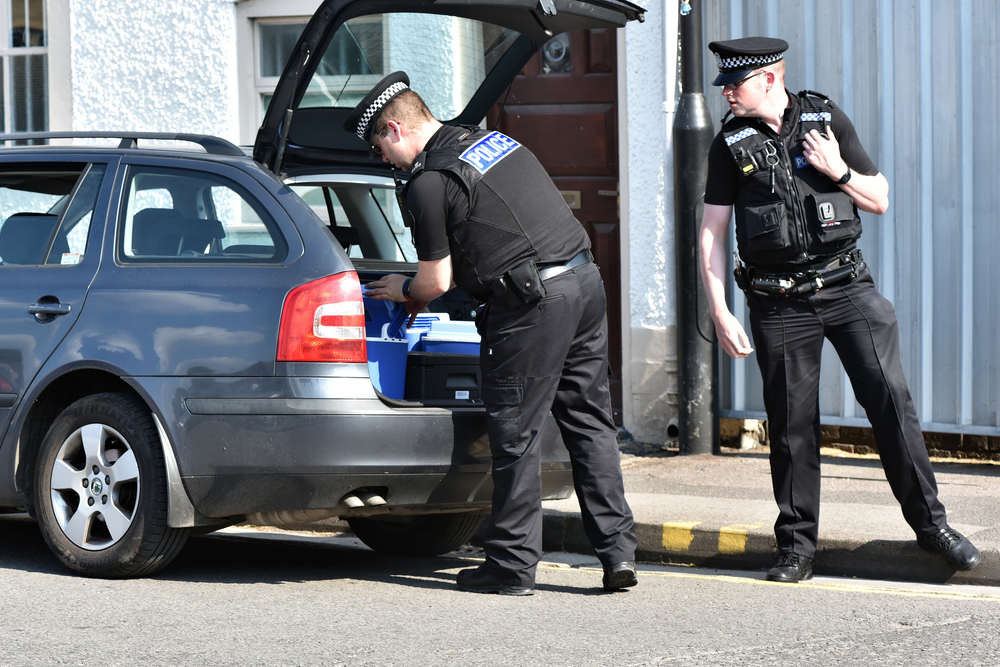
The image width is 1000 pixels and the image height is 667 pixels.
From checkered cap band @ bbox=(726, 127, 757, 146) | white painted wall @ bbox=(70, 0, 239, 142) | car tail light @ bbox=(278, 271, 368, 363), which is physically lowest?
car tail light @ bbox=(278, 271, 368, 363)

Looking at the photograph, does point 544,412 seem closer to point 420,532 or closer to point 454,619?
point 454,619

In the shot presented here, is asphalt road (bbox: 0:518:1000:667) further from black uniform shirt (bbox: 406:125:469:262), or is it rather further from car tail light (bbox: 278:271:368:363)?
black uniform shirt (bbox: 406:125:469:262)

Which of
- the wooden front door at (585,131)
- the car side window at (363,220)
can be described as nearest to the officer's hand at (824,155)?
the car side window at (363,220)

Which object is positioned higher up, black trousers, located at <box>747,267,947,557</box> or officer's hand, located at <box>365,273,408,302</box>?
officer's hand, located at <box>365,273,408,302</box>

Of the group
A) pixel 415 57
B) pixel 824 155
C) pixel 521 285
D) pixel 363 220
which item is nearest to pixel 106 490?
pixel 521 285

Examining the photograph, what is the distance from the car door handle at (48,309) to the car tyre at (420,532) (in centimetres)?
142

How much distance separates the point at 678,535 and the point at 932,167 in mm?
2734

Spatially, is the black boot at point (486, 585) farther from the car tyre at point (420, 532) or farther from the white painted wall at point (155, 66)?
the white painted wall at point (155, 66)

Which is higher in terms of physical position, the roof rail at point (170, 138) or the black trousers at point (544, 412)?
the roof rail at point (170, 138)

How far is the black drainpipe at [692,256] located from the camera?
725 centimetres

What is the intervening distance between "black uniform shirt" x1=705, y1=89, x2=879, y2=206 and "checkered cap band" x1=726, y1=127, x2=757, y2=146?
3 cm

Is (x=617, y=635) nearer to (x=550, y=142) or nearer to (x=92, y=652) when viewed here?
(x=92, y=652)

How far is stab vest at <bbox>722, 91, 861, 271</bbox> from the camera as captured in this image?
4.61 meters

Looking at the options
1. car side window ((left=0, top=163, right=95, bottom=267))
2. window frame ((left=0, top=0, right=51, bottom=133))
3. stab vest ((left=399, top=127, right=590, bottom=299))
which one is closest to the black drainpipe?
stab vest ((left=399, top=127, right=590, bottom=299))
